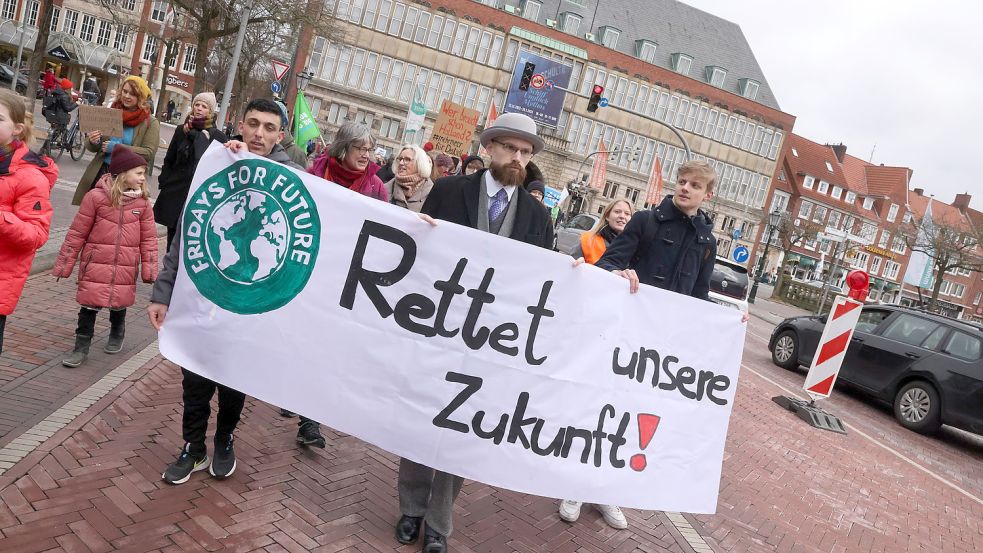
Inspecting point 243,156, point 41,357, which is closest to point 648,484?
point 243,156

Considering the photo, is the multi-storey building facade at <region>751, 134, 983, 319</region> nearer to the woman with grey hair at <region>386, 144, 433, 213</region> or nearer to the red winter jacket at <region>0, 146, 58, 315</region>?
the woman with grey hair at <region>386, 144, 433, 213</region>

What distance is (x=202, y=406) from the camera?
3684 millimetres

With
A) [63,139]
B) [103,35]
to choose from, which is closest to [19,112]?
[63,139]

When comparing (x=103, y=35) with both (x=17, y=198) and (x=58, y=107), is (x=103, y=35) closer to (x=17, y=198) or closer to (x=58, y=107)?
(x=58, y=107)

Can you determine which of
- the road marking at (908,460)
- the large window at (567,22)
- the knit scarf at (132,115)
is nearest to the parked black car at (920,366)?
the road marking at (908,460)

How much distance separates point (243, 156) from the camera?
356 cm

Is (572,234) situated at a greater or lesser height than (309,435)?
greater

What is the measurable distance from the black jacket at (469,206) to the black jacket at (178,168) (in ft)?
9.70

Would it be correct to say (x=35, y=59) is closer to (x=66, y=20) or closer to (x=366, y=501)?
(x=366, y=501)

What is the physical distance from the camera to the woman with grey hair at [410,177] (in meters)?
5.25

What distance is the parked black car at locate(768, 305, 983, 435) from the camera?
9914mm

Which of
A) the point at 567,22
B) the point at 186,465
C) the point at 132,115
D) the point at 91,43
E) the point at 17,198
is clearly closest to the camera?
the point at 17,198

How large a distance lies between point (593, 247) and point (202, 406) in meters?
3.03

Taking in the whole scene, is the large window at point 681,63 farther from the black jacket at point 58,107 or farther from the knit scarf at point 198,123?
the knit scarf at point 198,123
